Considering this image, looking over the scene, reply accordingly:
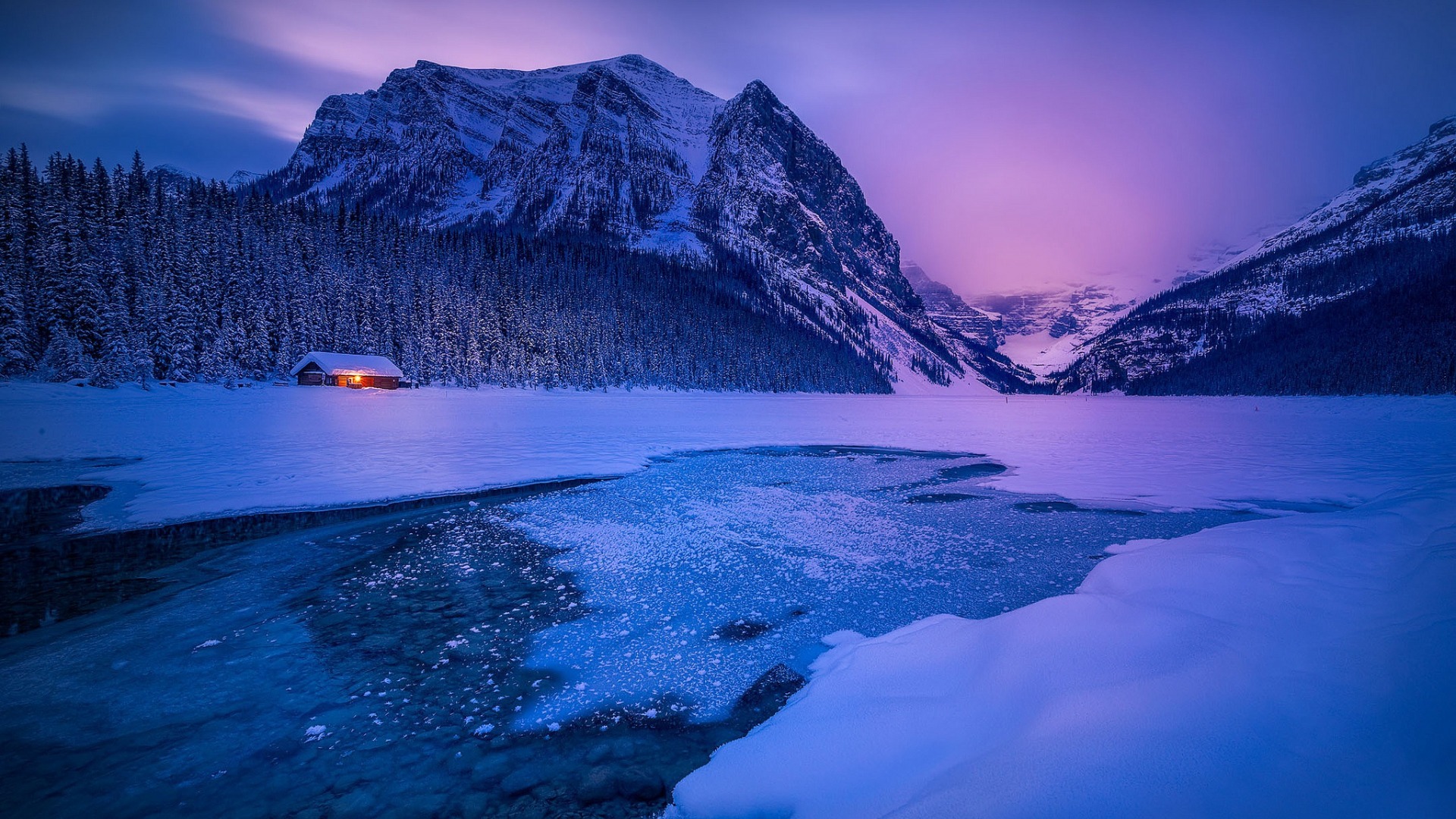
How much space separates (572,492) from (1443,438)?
4888 centimetres

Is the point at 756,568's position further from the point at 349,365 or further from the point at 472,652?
the point at 349,365

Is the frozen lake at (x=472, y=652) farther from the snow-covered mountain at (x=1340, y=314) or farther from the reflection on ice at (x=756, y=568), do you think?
the snow-covered mountain at (x=1340, y=314)

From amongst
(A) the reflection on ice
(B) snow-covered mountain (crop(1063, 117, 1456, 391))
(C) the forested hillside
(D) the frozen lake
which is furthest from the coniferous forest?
(B) snow-covered mountain (crop(1063, 117, 1456, 391))

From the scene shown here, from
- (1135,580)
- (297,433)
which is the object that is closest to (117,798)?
(1135,580)

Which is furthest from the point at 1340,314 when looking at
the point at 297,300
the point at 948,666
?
the point at 297,300

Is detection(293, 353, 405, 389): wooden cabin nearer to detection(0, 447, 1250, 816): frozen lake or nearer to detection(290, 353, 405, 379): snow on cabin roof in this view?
detection(290, 353, 405, 379): snow on cabin roof

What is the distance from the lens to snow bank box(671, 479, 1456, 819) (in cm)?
281

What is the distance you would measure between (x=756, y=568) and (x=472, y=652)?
4.85 m

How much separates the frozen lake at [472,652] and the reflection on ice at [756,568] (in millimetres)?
52

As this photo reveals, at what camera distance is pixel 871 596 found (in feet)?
27.4

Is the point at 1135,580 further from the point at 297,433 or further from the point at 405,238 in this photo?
the point at 405,238

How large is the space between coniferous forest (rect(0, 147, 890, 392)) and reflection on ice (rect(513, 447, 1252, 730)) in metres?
53.4

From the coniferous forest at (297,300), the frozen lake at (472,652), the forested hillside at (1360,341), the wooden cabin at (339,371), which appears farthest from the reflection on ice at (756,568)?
the forested hillside at (1360,341)

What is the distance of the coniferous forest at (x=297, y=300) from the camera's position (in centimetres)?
4400
